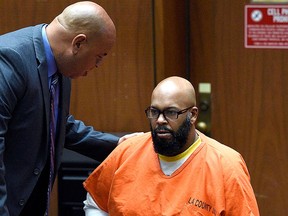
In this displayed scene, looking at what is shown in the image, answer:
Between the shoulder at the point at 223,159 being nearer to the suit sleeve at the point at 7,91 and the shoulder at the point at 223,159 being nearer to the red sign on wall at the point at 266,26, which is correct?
the suit sleeve at the point at 7,91

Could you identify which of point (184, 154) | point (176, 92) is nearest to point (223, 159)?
point (184, 154)

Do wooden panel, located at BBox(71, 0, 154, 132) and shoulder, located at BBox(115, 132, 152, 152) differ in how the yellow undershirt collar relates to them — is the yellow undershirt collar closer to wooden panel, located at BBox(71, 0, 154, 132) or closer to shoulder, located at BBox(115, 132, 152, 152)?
shoulder, located at BBox(115, 132, 152, 152)

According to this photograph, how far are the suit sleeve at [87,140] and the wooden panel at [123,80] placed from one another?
0.76 meters

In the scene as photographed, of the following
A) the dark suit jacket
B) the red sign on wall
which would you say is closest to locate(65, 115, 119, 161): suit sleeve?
the dark suit jacket

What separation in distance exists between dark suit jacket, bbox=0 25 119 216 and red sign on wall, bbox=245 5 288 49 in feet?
5.33

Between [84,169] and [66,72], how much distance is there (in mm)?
1124

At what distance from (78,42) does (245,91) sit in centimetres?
182

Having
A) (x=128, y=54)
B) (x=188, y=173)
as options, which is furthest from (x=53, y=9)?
(x=188, y=173)

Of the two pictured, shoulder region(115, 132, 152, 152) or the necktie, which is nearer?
the necktie

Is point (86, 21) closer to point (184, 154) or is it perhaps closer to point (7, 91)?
point (7, 91)

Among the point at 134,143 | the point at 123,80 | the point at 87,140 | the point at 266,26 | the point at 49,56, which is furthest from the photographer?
the point at 266,26

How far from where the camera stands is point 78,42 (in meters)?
3.19

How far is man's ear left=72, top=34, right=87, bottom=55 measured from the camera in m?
3.17

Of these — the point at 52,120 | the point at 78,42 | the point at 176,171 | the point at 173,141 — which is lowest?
the point at 176,171
